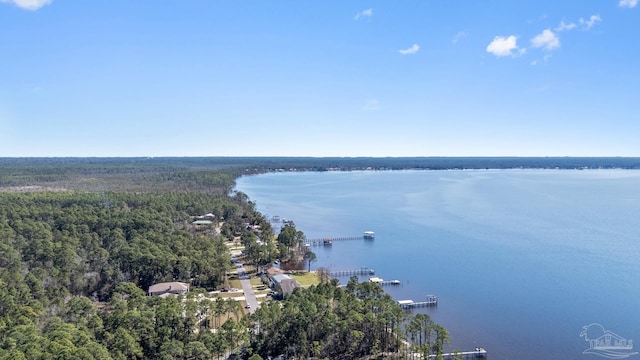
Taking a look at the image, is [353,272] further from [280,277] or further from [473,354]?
[473,354]

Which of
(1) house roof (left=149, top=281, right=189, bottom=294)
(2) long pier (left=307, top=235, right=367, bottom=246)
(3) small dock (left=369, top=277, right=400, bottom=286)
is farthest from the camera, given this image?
(2) long pier (left=307, top=235, right=367, bottom=246)

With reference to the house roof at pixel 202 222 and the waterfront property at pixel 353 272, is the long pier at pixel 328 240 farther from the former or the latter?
the house roof at pixel 202 222

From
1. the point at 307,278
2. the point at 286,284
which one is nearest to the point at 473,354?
the point at 286,284

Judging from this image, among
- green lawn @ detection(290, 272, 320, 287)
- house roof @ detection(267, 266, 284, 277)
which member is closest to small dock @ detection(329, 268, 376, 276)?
green lawn @ detection(290, 272, 320, 287)

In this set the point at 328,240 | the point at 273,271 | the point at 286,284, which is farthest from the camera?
the point at 328,240

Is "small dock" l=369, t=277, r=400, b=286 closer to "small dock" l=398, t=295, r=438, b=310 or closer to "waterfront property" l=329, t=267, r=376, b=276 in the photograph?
"waterfront property" l=329, t=267, r=376, b=276

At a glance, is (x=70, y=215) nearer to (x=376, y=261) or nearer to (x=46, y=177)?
(x=376, y=261)

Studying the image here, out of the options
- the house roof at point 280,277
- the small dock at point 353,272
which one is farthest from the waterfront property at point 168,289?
the small dock at point 353,272

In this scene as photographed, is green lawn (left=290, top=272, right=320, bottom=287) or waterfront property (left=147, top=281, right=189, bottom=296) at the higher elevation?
waterfront property (left=147, top=281, right=189, bottom=296)
